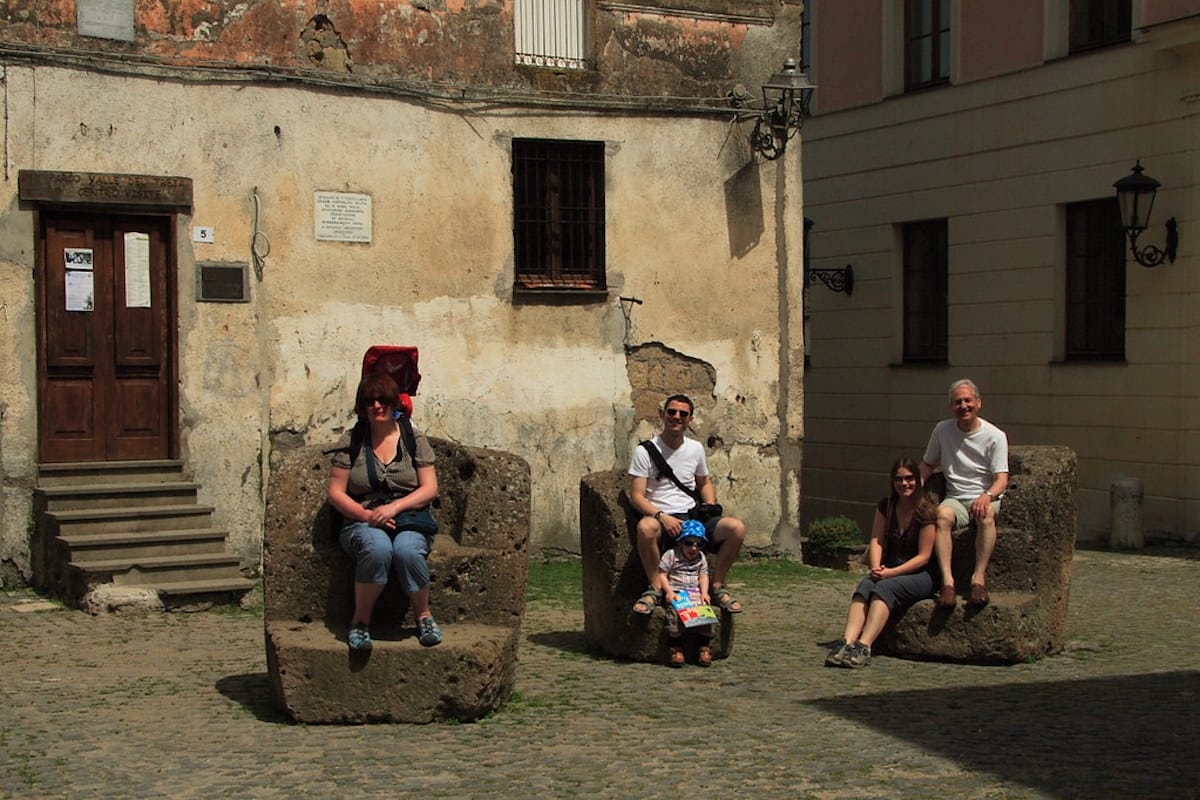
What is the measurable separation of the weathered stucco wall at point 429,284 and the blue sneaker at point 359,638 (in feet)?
17.8

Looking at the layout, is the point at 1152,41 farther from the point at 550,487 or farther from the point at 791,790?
the point at 791,790

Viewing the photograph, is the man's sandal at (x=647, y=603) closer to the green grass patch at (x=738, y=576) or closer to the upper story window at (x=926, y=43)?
the green grass patch at (x=738, y=576)

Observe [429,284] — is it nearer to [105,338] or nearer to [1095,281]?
[105,338]

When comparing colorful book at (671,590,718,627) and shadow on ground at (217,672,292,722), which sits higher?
colorful book at (671,590,718,627)

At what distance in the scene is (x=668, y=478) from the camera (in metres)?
9.95

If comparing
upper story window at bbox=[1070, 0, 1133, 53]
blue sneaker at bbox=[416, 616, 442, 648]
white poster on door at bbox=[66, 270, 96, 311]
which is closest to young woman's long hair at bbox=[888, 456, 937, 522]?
blue sneaker at bbox=[416, 616, 442, 648]

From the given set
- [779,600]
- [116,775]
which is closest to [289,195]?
[779,600]

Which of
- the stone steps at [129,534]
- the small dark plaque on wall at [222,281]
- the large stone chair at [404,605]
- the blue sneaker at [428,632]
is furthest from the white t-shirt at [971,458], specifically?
the small dark plaque on wall at [222,281]

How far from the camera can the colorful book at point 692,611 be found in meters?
9.26

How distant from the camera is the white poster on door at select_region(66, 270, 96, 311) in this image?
1261 cm

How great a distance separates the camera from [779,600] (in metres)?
12.5

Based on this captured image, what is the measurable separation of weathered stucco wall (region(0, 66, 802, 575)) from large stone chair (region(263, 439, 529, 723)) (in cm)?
458

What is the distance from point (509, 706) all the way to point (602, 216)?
7.31 metres

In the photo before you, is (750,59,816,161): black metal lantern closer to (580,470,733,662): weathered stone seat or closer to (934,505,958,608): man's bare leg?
(580,470,733,662): weathered stone seat
